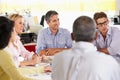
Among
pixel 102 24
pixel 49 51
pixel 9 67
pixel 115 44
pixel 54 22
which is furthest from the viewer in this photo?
pixel 54 22

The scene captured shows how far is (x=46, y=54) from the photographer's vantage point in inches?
130

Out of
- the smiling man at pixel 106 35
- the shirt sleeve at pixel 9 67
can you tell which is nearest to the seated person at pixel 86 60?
the shirt sleeve at pixel 9 67

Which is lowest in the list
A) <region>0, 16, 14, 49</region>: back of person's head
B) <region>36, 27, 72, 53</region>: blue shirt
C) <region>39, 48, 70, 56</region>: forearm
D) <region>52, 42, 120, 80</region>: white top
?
<region>39, 48, 70, 56</region>: forearm

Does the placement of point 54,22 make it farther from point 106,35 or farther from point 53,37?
point 106,35

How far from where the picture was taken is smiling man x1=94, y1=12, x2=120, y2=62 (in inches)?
118

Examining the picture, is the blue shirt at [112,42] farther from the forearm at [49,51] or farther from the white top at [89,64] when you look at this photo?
the white top at [89,64]

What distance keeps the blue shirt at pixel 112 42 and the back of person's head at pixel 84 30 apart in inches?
50.6

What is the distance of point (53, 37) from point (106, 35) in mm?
797

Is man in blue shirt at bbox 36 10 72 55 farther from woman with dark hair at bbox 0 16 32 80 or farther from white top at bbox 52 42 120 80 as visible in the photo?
white top at bbox 52 42 120 80

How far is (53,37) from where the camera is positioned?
3682 mm

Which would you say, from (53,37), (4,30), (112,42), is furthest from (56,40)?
(4,30)

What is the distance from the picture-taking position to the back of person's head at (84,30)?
157 centimetres

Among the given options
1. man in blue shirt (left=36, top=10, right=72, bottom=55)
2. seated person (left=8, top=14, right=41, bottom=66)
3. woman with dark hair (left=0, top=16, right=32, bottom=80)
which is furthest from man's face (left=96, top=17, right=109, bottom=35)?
woman with dark hair (left=0, top=16, right=32, bottom=80)

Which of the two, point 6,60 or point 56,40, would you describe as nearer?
point 6,60
